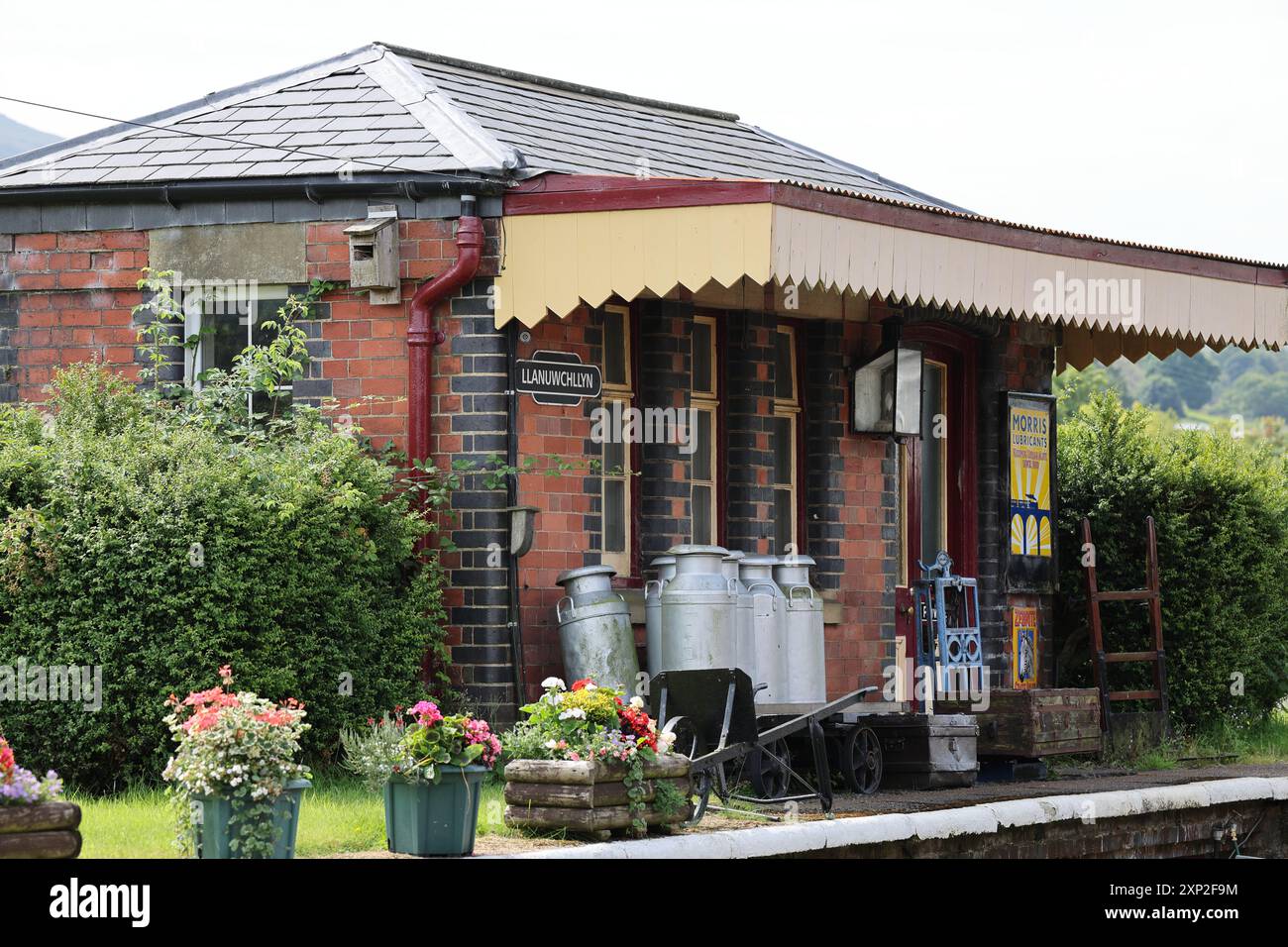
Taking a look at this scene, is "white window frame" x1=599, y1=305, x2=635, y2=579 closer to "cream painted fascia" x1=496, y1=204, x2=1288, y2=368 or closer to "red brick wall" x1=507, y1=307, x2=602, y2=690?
"red brick wall" x1=507, y1=307, x2=602, y2=690

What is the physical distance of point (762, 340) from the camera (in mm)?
13352

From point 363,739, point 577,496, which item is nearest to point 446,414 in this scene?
point 577,496

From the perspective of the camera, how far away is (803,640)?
12359 mm

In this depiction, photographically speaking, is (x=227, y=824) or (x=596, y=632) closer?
(x=227, y=824)

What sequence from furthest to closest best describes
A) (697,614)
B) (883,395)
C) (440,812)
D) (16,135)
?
(16,135), (883,395), (697,614), (440,812)

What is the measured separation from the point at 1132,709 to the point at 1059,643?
0.85 m

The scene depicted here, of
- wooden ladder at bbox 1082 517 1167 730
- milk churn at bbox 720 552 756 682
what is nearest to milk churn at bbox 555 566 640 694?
milk churn at bbox 720 552 756 682

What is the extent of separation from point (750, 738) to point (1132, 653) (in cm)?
642

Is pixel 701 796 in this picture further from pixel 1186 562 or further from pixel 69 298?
pixel 1186 562

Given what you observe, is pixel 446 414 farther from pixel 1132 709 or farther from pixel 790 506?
pixel 1132 709

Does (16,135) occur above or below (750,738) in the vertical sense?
above

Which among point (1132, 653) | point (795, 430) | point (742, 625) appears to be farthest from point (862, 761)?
point (1132, 653)

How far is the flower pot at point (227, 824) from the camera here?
7.62 m
